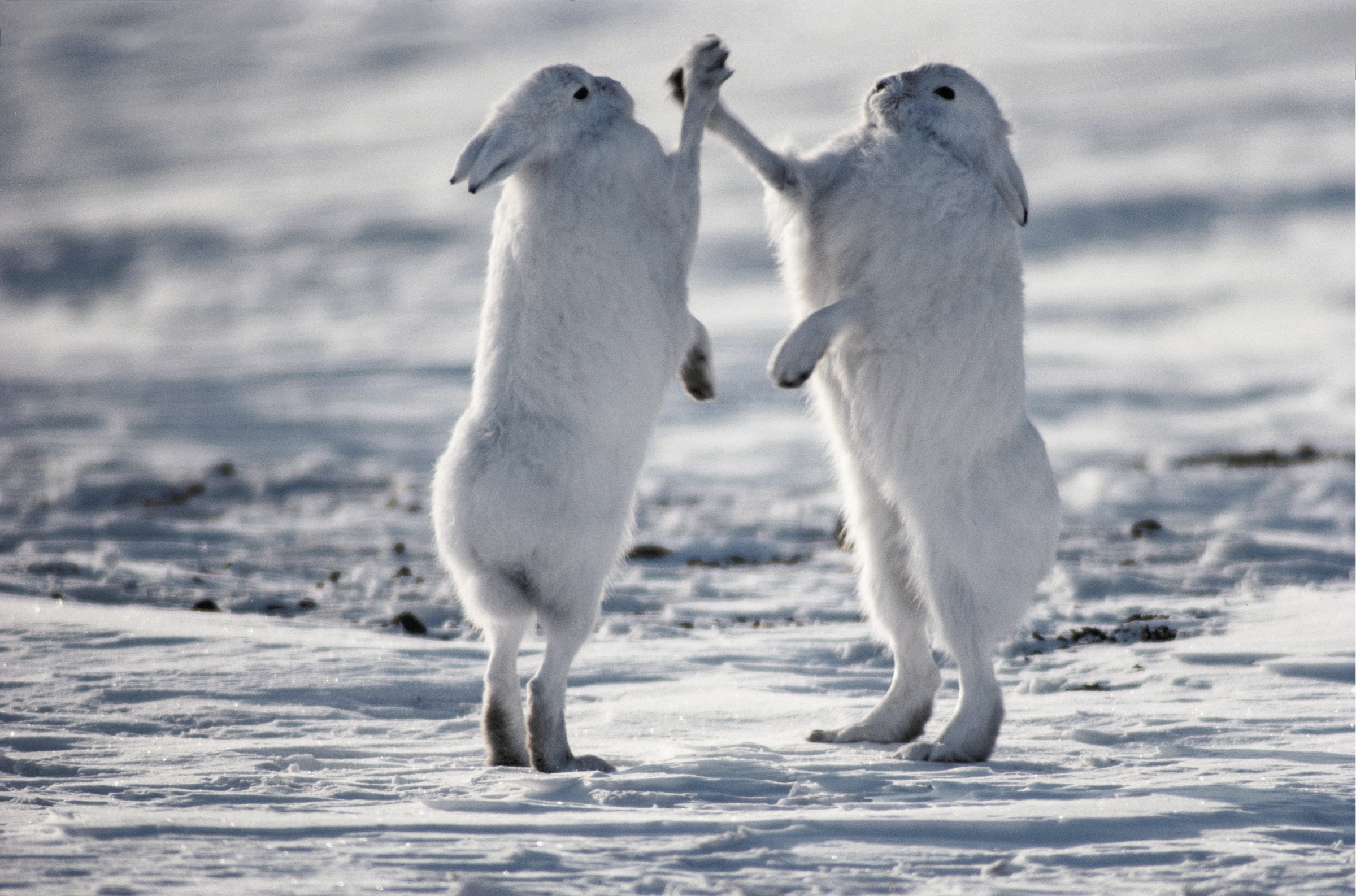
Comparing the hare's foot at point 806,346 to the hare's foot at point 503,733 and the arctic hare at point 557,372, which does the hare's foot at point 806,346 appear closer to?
the arctic hare at point 557,372

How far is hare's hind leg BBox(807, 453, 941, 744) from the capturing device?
4.18 meters

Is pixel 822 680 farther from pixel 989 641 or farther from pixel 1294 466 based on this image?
pixel 1294 466

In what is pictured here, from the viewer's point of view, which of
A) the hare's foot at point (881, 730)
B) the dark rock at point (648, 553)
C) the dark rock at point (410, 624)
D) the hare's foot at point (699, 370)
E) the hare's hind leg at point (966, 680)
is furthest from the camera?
the dark rock at point (648, 553)

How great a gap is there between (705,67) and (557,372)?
1.25 m

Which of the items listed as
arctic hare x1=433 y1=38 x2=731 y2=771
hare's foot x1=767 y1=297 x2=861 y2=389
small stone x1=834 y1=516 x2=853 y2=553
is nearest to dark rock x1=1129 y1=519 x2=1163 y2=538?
small stone x1=834 y1=516 x2=853 y2=553

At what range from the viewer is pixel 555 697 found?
11.8ft

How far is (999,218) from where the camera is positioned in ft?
13.6

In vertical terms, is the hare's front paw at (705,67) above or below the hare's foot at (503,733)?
above

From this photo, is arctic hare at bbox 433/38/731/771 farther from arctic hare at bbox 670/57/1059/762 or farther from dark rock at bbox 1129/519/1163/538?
dark rock at bbox 1129/519/1163/538

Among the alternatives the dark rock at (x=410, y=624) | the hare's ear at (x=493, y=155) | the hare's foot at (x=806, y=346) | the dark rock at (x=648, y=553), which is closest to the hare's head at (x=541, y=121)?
the hare's ear at (x=493, y=155)

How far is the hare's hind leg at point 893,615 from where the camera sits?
4.18 metres

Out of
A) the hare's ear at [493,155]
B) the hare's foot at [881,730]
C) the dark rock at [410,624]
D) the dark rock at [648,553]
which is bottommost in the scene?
the hare's foot at [881,730]

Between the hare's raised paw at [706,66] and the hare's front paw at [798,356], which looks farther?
the hare's raised paw at [706,66]

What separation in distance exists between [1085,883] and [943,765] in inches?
44.4
